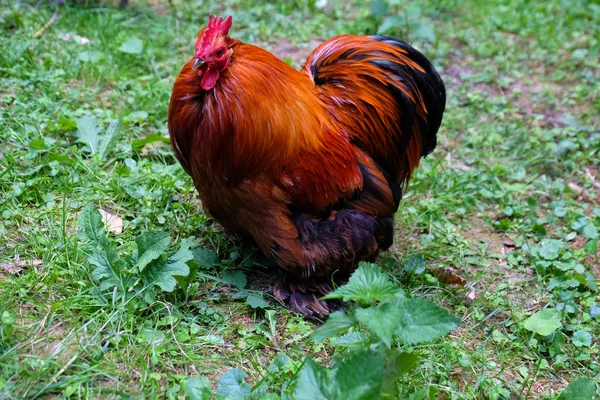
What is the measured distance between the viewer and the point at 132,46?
4.98 meters

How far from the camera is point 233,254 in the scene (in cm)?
347

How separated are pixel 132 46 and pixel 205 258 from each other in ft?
8.07

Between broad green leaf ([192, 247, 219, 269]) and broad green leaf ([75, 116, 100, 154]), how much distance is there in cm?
112

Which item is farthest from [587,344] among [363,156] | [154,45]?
[154,45]

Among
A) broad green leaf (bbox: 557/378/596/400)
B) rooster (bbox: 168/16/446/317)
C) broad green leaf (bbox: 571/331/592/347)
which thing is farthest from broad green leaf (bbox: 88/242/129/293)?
broad green leaf (bbox: 571/331/592/347)

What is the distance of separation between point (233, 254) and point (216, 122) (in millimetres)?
963

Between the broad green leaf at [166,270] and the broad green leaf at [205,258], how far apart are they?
1.13ft

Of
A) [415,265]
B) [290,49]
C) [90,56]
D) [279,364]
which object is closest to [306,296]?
[279,364]

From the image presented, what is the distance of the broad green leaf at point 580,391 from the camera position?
273 cm

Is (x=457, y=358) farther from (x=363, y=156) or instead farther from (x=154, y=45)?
(x=154, y=45)

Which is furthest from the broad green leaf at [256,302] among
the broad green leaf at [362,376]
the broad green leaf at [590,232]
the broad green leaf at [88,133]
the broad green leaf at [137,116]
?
the broad green leaf at [590,232]

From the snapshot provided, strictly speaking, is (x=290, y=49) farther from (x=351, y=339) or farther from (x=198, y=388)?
(x=198, y=388)

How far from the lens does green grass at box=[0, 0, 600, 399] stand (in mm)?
2748

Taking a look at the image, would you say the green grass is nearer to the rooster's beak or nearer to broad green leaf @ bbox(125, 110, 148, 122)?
broad green leaf @ bbox(125, 110, 148, 122)
